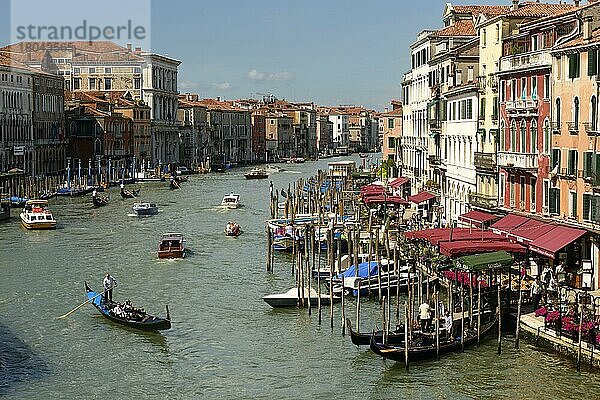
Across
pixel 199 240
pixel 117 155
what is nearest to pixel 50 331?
pixel 199 240

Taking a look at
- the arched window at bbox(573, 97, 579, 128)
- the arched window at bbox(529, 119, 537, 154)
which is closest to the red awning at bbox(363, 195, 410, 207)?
the arched window at bbox(529, 119, 537, 154)

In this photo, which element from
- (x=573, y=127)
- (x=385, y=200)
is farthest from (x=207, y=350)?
(x=385, y=200)

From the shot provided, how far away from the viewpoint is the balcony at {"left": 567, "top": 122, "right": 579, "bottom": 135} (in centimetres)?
1283

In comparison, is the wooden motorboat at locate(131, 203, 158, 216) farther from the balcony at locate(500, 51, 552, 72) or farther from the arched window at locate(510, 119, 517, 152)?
the arched window at locate(510, 119, 517, 152)

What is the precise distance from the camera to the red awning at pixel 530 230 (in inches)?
516

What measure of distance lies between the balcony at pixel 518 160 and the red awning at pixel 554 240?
1.49 meters

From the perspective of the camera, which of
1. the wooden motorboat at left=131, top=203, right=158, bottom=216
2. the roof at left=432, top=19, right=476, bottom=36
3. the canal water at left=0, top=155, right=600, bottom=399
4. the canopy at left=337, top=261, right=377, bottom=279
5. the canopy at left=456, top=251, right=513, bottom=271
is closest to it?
the canal water at left=0, top=155, right=600, bottom=399

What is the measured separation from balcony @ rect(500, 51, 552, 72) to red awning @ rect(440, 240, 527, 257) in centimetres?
264

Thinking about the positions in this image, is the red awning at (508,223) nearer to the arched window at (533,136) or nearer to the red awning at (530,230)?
the red awning at (530,230)

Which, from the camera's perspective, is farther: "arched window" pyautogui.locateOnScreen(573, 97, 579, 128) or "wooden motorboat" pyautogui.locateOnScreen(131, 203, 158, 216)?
"wooden motorboat" pyautogui.locateOnScreen(131, 203, 158, 216)

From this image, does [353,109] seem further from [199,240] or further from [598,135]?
[598,135]

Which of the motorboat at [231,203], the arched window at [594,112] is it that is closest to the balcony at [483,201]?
the arched window at [594,112]

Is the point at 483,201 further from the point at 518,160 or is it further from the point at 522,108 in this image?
the point at 522,108

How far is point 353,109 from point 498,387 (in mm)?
98760
